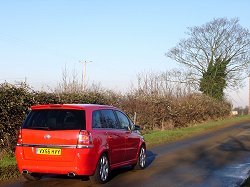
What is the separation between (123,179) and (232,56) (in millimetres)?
48573

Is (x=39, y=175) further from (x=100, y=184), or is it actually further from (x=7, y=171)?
(x=100, y=184)

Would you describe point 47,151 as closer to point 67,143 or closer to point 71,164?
point 67,143

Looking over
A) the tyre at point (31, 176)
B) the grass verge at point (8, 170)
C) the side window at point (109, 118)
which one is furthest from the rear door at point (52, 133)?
the grass verge at point (8, 170)

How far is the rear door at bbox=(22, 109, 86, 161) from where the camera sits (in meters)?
8.82

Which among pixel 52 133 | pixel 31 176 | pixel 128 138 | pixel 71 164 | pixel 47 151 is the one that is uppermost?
pixel 52 133

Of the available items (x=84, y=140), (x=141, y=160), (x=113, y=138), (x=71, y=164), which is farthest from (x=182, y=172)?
(x=71, y=164)

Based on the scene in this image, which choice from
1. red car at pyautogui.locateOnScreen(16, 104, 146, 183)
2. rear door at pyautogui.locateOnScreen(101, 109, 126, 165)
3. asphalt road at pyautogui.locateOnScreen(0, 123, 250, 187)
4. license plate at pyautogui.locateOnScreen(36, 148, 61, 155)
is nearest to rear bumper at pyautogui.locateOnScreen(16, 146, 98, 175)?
red car at pyautogui.locateOnScreen(16, 104, 146, 183)

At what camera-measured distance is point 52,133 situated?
8.95 m

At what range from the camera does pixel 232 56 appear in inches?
2211

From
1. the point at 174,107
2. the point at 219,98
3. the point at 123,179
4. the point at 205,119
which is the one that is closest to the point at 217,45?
the point at 219,98

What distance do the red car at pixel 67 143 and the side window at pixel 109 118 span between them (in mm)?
59

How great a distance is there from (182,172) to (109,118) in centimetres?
261

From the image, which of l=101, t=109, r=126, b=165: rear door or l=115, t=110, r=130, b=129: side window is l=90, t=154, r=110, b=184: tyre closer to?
l=101, t=109, r=126, b=165: rear door

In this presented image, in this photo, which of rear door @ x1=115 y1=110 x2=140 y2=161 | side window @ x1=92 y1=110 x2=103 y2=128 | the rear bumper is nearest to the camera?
the rear bumper
